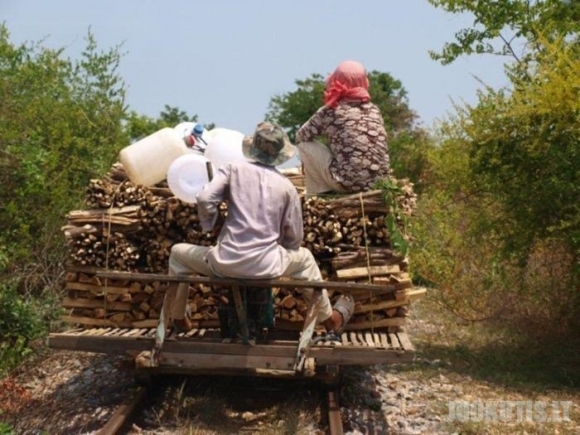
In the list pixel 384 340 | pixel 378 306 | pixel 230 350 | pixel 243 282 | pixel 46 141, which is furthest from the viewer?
pixel 46 141

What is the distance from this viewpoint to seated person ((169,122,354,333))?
239 inches

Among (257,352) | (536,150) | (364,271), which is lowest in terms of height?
(257,352)

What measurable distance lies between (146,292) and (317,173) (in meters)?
1.89

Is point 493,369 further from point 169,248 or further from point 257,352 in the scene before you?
point 169,248

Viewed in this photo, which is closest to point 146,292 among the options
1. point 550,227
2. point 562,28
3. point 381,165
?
point 381,165

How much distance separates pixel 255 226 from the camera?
6.14 metres

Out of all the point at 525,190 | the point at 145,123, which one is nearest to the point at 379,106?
the point at 145,123

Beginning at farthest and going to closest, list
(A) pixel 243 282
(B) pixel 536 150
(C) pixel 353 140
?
(B) pixel 536 150
(C) pixel 353 140
(A) pixel 243 282

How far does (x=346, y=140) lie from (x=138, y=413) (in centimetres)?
296

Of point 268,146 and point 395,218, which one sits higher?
point 268,146

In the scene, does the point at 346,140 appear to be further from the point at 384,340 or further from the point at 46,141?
the point at 46,141

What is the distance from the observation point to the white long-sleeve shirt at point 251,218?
19.9 feet

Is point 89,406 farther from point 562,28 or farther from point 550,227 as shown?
point 562,28

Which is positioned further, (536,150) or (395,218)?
(536,150)
